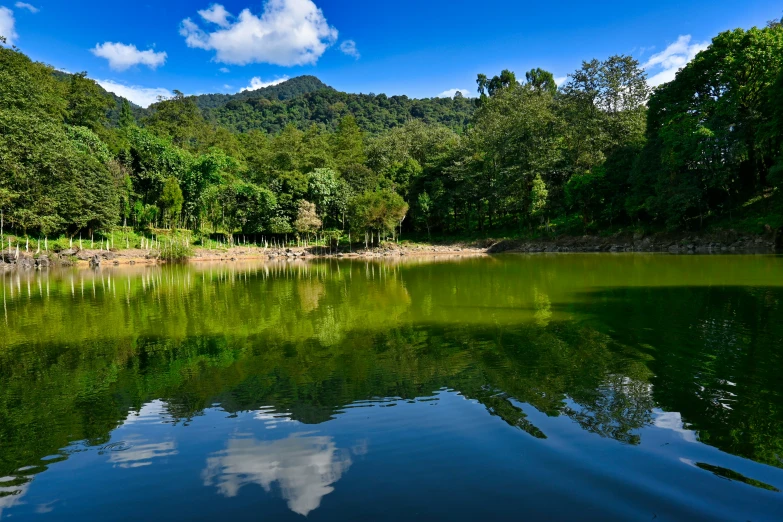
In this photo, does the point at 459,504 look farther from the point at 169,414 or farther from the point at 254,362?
the point at 254,362

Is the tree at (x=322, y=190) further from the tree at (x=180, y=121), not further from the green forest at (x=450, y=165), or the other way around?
the tree at (x=180, y=121)

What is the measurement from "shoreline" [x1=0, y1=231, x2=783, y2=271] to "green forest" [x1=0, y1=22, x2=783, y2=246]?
69.9 inches

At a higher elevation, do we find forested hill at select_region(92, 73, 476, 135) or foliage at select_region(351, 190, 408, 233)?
forested hill at select_region(92, 73, 476, 135)

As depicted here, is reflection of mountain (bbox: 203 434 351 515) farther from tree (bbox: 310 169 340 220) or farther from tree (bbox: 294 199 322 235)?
tree (bbox: 310 169 340 220)

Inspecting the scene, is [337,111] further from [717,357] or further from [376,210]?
[717,357]

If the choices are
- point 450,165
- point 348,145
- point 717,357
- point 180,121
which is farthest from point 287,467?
point 180,121

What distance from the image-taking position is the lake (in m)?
3.96

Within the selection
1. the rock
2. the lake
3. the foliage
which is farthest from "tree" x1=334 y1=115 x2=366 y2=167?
the lake

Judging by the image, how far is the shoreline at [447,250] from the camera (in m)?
34.3

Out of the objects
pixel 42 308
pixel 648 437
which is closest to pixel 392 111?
pixel 42 308

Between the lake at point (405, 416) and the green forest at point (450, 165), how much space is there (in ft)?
94.4

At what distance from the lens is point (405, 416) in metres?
5.80

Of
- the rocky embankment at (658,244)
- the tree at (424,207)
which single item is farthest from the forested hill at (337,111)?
the rocky embankment at (658,244)

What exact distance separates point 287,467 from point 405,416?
1.69 metres
